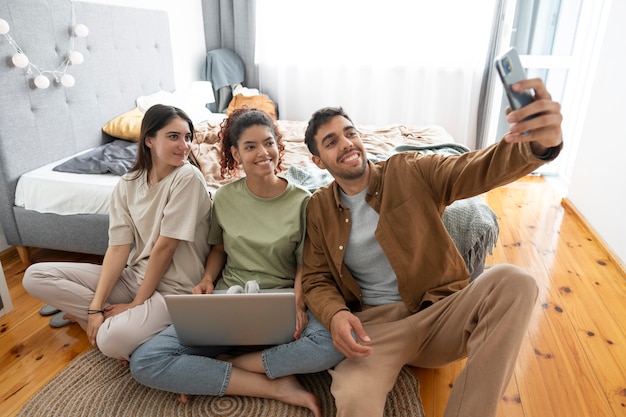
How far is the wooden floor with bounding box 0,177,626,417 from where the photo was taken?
1.52 meters

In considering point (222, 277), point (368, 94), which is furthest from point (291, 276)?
point (368, 94)

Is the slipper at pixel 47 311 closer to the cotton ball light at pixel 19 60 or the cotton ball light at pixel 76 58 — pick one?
the cotton ball light at pixel 19 60

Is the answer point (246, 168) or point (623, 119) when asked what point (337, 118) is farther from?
point (623, 119)

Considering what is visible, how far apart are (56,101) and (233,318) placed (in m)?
1.80

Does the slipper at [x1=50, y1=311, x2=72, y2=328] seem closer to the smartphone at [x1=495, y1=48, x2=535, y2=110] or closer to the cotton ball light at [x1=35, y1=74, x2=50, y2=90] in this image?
the cotton ball light at [x1=35, y1=74, x2=50, y2=90]

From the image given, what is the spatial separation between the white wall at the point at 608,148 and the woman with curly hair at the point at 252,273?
1.86 meters

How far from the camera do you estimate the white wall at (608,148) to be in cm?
246

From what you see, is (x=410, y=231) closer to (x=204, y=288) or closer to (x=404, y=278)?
(x=404, y=278)

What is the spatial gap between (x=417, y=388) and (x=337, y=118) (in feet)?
3.15

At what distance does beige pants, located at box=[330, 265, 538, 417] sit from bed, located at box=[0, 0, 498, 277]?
49 cm

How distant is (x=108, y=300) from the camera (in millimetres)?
1696

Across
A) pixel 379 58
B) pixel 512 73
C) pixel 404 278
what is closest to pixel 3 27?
pixel 404 278

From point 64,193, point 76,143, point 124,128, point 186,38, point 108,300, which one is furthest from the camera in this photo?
point 186,38

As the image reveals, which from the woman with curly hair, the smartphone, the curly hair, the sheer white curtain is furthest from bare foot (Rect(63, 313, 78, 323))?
the sheer white curtain
